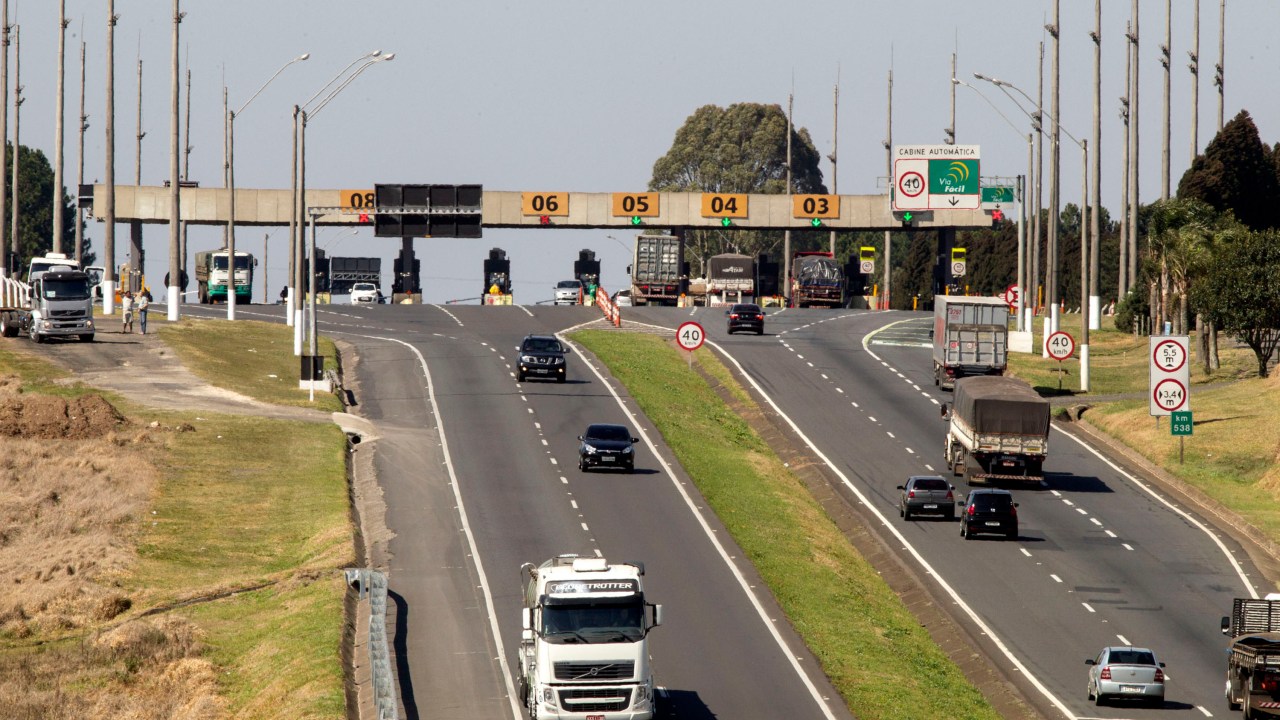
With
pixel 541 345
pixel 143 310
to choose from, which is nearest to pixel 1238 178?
pixel 541 345

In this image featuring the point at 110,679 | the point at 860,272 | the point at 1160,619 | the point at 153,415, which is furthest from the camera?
the point at 860,272

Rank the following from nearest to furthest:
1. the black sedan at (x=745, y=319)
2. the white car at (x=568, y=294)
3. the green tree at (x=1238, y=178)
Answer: the black sedan at (x=745, y=319) → the green tree at (x=1238, y=178) → the white car at (x=568, y=294)

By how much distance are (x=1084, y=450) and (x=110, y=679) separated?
43.3 m

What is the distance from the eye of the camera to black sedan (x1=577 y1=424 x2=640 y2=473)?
5525 cm

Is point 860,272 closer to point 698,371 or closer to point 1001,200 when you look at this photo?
point 1001,200

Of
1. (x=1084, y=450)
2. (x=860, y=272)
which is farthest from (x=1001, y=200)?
(x=1084, y=450)

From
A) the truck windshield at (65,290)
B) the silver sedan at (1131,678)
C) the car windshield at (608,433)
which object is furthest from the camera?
the truck windshield at (65,290)

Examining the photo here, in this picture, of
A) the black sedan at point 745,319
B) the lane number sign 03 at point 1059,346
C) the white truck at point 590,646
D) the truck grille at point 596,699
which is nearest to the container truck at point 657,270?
the black sedan at point 745,319

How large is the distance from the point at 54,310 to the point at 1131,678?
53.4 m

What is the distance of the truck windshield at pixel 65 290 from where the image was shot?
73812mm

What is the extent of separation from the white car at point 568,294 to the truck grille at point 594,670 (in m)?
100

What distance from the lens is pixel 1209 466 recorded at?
2498 inches

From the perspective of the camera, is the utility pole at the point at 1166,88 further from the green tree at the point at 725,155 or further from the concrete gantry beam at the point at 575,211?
the green tree at the point at 725,155

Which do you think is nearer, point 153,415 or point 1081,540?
point 1081,540
